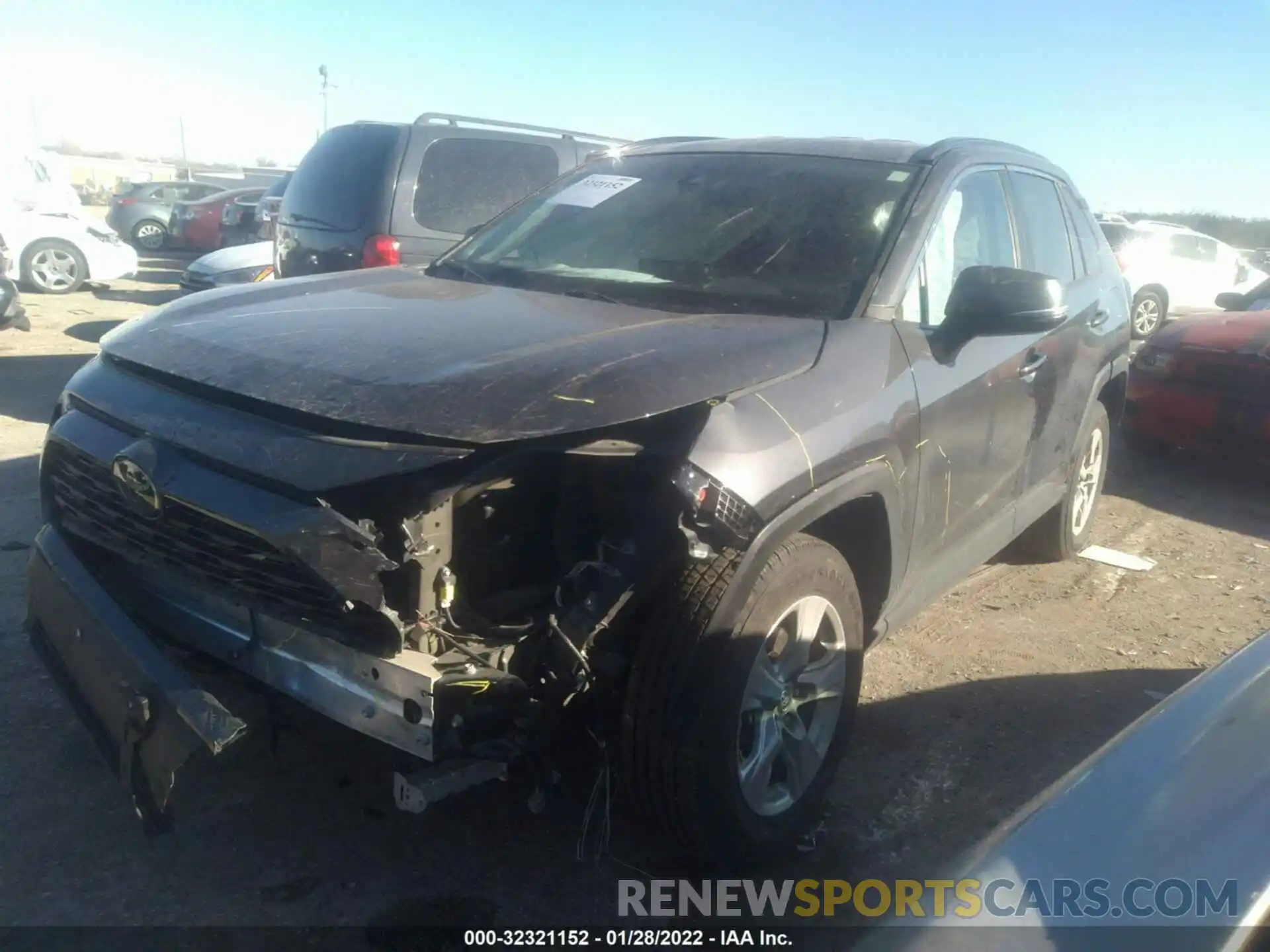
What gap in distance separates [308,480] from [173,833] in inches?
48.6

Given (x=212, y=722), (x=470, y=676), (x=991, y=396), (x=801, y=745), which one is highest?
(x=991, y=396)

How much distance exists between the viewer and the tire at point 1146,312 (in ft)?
50.8

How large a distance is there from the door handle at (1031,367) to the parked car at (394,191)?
3958mm

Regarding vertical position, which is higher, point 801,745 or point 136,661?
point 136,661

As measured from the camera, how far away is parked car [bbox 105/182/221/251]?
2055 cm

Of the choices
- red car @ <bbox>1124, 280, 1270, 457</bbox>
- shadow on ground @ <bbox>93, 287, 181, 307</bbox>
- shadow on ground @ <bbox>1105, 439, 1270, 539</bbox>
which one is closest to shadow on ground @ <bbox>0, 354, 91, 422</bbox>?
shadow on ground @ <bbox>93, 287, 181, 307</bbox>

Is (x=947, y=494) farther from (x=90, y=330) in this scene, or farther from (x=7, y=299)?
(x=90, y=330)

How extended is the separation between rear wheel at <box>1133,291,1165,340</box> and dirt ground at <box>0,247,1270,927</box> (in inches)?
461

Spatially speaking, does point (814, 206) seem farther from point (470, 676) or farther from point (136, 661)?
point (136, 661)

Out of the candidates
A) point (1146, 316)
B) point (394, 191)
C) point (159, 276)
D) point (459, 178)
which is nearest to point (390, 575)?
point (394, 191)

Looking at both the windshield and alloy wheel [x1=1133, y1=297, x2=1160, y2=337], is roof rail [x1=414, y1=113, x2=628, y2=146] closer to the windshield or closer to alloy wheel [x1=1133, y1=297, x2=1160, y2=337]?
the windshield

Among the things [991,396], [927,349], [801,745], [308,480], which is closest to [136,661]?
[308,480]

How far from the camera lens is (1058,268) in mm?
4465

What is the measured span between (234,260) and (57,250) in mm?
4247
